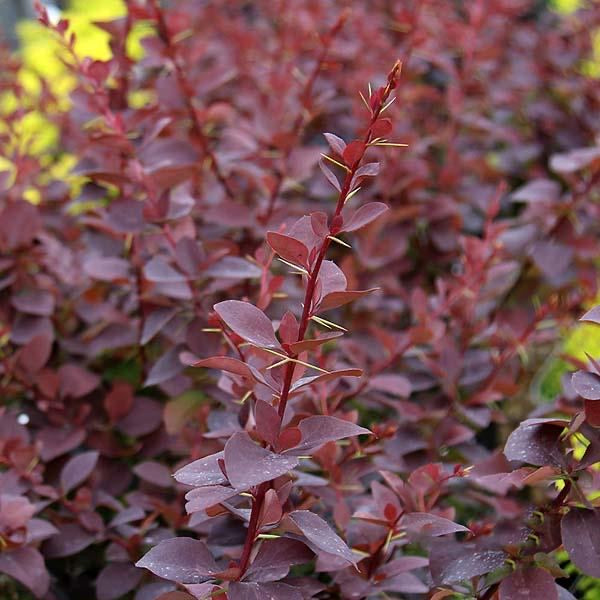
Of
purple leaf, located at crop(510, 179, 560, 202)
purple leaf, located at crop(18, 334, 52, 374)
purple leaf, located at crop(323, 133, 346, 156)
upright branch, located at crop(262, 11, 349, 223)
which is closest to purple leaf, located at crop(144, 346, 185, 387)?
purple leaf, located at crop(18, 334, 52, 374)

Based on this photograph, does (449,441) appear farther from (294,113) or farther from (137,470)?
(294,113)

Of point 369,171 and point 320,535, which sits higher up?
point 369,171

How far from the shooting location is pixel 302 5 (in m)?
2.42

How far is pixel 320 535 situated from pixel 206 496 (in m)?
0.12

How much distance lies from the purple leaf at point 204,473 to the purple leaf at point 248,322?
0.13 metres

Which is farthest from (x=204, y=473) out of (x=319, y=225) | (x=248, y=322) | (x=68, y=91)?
(x=68, y=91)

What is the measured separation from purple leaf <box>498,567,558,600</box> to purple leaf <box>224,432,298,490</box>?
0.30 m

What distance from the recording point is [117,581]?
1.15 meters

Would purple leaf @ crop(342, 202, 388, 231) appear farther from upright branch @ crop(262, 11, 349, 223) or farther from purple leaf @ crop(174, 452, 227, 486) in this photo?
upright branch @ crop(262, 11, 349, 223)

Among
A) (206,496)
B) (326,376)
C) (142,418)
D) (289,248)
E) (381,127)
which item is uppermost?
(381,127)

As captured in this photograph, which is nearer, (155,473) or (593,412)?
(593,412)

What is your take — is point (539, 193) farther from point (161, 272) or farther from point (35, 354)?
point (35, 354)

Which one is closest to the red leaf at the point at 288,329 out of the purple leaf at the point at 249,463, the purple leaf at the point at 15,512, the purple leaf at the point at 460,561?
the purple leaf at the point at 249,463

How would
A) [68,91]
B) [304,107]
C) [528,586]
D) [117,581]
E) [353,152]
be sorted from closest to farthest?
[353,152], [528,586], [117,581], [304,107], [68,91]
